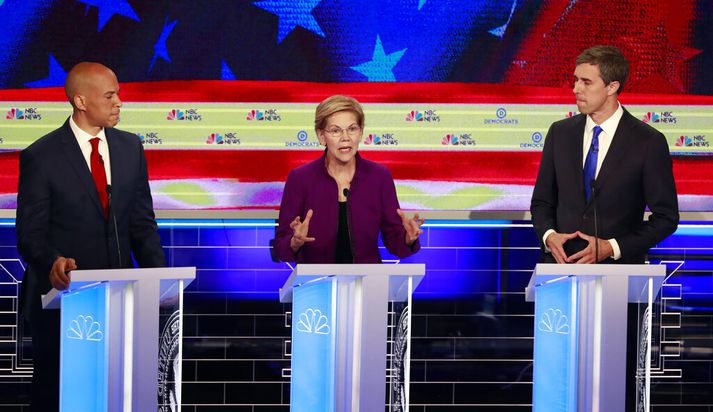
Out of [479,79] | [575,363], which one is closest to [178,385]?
[575,363]

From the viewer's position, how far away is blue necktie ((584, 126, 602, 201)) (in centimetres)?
423

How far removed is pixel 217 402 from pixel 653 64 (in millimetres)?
2979

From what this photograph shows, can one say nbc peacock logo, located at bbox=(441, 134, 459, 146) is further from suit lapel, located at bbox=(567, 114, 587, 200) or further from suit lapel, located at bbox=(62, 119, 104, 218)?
suit lapel, located at bbox=(62, 119, 104, 218)

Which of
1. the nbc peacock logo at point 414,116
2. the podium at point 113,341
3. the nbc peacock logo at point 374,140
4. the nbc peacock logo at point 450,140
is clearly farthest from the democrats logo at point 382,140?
the podium at point 113,341

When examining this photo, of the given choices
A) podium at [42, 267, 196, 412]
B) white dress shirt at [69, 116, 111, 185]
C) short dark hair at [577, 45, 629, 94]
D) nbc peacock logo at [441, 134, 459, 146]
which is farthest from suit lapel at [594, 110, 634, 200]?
white dress shirt at [69, 116, 111, 185]

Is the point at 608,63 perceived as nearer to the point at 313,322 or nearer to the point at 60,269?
the point at 313,322

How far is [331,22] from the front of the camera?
5.57m

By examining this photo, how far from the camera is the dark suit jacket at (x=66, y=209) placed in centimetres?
392

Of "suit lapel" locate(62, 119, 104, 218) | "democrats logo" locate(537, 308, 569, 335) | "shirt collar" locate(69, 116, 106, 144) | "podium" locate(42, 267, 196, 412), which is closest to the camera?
"podium" locate(42, 267, 196, 412)

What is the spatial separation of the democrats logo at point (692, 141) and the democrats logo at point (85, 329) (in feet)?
11.6

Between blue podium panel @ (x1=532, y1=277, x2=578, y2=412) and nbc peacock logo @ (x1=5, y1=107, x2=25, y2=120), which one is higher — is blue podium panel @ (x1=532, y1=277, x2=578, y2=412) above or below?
below

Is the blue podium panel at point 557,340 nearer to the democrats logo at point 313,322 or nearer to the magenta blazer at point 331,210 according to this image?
the democrats logo at point 313,322

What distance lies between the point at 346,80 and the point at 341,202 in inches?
57.2

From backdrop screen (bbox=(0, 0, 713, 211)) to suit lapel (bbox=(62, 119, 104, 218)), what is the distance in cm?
152
